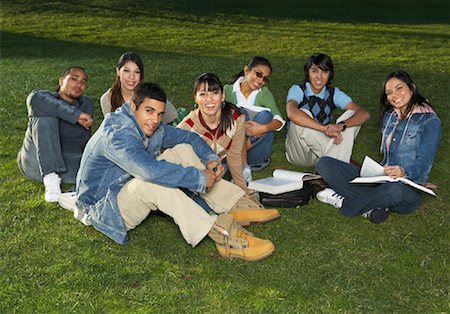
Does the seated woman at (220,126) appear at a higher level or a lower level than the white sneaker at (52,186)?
higher

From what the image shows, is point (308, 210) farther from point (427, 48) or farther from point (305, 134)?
point (427, 48)

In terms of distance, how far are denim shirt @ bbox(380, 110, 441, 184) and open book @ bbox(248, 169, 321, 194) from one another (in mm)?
753

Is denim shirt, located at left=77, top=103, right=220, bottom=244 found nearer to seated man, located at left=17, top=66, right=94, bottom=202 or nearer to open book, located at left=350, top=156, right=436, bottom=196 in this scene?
seated man, located at left=17, top=66, right=94, bottom=202

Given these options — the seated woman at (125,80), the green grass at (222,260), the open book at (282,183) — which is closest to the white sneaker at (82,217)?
the green grass at (222,260)

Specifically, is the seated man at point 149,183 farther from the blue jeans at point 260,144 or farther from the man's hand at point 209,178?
the blue jeans at point 260,144

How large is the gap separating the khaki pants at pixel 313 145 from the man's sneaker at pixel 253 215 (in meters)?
1.17

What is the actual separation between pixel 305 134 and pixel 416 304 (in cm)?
254

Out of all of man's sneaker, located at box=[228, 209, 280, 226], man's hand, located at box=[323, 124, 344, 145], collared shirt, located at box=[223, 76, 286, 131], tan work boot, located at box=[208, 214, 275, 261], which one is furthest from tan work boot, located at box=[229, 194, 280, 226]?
collared shirt, located at box=[223, 76, 286, 131]

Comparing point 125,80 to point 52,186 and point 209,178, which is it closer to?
point 52,186

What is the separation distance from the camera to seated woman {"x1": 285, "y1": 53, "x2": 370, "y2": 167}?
6.34 meters

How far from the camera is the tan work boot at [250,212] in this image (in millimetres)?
5383

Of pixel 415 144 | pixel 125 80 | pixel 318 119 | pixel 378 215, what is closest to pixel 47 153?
pixel 125 80

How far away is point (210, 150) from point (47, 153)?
1.63 meters

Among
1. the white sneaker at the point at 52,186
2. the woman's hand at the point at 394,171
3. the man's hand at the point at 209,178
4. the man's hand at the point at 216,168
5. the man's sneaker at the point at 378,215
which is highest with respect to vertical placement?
the man's hand at the point at 209,178
